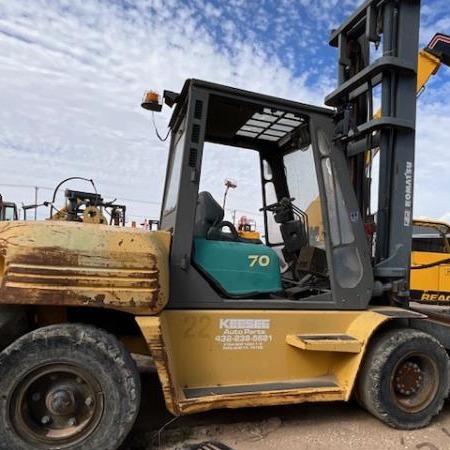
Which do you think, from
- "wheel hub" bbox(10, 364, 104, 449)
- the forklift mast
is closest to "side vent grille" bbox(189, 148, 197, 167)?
the forklift mast

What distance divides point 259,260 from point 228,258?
27 centimetres

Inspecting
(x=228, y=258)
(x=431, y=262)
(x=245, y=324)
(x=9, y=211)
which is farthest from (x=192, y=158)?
(x=431, y=262)

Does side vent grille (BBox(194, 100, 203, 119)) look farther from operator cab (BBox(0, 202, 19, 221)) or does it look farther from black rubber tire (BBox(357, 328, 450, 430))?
operator cab (BBox(0, 202, 19, 221))

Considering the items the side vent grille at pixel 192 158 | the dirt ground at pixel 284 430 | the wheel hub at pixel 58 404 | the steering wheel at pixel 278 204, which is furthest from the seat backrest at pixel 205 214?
the dirt ground at pixel 284 430

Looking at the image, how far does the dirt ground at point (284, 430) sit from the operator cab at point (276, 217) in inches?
38.2

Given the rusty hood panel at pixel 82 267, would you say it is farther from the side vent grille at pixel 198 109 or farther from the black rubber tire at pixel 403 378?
the black rubber tire at pixel 403 378

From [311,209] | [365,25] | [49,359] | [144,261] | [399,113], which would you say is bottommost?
[49,359]

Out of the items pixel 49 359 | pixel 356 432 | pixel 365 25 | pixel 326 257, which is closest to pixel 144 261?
pixel 49 359

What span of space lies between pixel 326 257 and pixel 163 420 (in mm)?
1880

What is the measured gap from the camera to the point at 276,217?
188 inches

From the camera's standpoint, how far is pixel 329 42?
480 centimetres

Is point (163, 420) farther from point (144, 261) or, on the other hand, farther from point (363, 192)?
point (363, 192)

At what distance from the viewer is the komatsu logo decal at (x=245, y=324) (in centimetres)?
351

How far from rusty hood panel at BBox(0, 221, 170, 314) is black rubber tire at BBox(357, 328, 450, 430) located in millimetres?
1773
